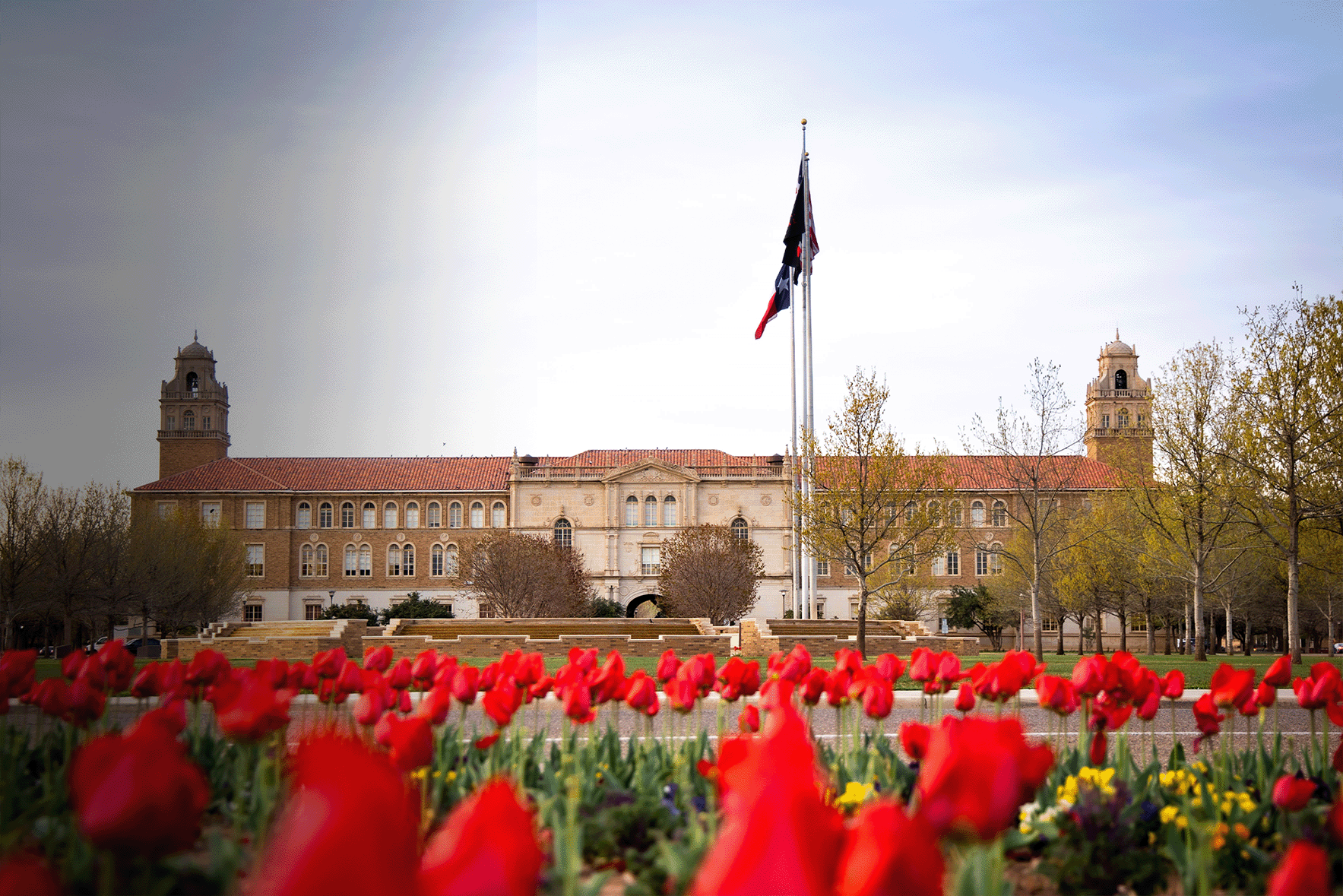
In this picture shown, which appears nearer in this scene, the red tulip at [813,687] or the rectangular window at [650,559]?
the red tulip at [813,687]

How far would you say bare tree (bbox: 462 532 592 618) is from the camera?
47781 millimetres

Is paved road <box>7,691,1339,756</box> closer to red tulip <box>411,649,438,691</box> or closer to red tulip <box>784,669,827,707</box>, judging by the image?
red tulip <box>411,649,438,691</box>

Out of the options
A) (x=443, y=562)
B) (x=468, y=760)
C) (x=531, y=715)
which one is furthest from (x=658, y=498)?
(x=468, y=760)

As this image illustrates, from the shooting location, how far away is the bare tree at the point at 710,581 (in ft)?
166

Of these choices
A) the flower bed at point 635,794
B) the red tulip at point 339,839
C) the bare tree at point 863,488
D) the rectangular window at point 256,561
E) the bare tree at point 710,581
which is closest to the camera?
the red tulip at point 339,839

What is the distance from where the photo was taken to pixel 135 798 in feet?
6.79

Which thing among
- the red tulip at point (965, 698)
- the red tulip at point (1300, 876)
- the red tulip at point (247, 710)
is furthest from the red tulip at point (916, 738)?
the red tulip at point (1300, 876)

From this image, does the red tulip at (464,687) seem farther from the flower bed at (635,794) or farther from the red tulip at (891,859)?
the red tulip at (891,859)

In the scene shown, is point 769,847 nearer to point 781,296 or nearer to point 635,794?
point 635,794

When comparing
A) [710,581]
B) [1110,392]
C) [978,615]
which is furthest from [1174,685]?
[1110,392]

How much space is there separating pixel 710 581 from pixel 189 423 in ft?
171

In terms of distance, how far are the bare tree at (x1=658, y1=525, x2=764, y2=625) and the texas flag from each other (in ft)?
66.5

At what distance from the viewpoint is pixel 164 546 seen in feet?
152

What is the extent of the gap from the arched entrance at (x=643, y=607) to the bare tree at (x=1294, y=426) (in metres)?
43.7
